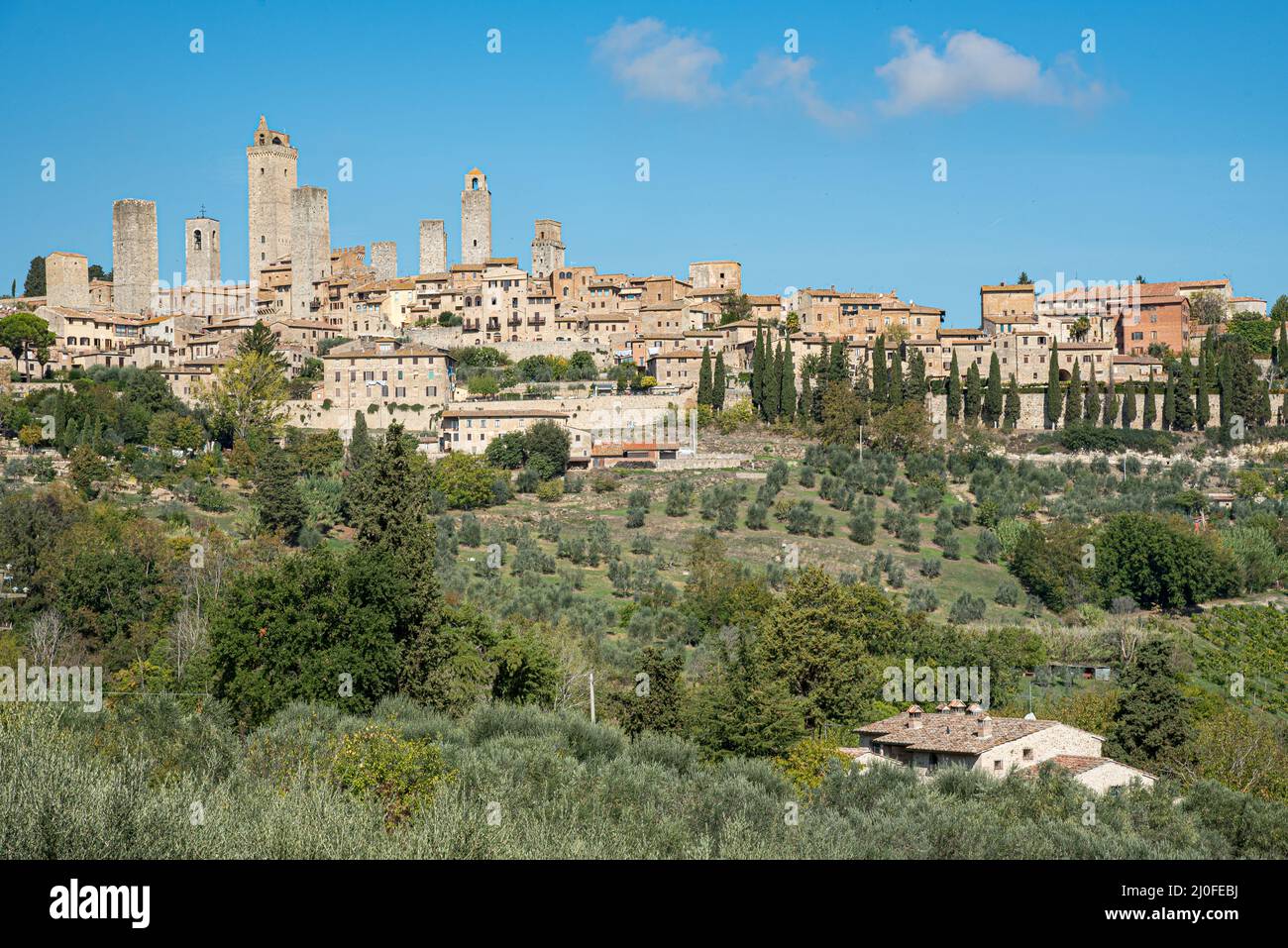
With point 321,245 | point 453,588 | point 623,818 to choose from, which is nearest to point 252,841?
point 623,818

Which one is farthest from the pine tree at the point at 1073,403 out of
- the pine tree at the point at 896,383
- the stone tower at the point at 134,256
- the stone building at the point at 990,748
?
the stone tower at the point at 134,256

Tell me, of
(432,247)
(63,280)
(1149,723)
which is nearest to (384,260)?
(432,247)

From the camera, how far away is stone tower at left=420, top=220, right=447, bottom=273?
8162cm

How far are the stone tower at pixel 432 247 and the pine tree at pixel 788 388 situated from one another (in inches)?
1112

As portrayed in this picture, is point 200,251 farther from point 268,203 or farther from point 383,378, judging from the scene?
point 383,378

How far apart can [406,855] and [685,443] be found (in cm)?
4764

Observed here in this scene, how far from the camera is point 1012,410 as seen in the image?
200ft

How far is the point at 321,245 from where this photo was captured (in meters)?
78.9

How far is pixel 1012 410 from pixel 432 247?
35.7 metres

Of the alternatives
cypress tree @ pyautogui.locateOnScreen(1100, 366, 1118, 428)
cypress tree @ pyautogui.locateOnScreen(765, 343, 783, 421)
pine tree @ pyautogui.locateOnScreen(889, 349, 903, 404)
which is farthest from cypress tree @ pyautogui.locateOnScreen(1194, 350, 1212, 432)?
cypress tree @ pyautogui.locateOnScreen(765, 343, 783, 421)

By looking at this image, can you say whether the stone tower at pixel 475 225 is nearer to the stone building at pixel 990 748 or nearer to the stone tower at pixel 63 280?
the stone tower at pixel 63 280

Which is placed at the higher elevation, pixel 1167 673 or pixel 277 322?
pixel 277 322
